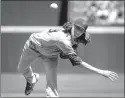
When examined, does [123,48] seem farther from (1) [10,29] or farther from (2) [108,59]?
(1) [10,29]

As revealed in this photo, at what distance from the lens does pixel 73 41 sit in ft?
19.9

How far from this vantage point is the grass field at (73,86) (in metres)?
9.02

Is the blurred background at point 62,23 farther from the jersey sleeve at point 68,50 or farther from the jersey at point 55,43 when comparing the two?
the jersey sleeve at point 68,50

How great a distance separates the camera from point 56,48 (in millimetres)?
6230

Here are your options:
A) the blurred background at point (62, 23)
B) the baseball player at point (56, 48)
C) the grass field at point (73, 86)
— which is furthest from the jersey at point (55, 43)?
the blurred background at point (62, 23)

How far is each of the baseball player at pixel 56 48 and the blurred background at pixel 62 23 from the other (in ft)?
14.2

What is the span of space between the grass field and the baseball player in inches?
97.3

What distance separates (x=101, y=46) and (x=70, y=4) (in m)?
1.27

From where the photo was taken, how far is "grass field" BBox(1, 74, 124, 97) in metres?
9.02

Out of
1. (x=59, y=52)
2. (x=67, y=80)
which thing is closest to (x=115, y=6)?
(x=67, y=80)

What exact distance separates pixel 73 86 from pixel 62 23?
6.28 feet

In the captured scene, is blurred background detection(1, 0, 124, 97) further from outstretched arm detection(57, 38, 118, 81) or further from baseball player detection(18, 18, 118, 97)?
outstretched arm detection(57, 38, 118, 81)

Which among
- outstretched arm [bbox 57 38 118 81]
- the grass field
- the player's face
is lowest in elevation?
the grass field

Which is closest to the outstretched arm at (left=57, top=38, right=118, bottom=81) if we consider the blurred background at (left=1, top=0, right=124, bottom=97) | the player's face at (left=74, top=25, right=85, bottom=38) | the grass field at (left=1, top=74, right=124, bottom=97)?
the player's face at (left=74, top=25, right=85, bottom=38)
